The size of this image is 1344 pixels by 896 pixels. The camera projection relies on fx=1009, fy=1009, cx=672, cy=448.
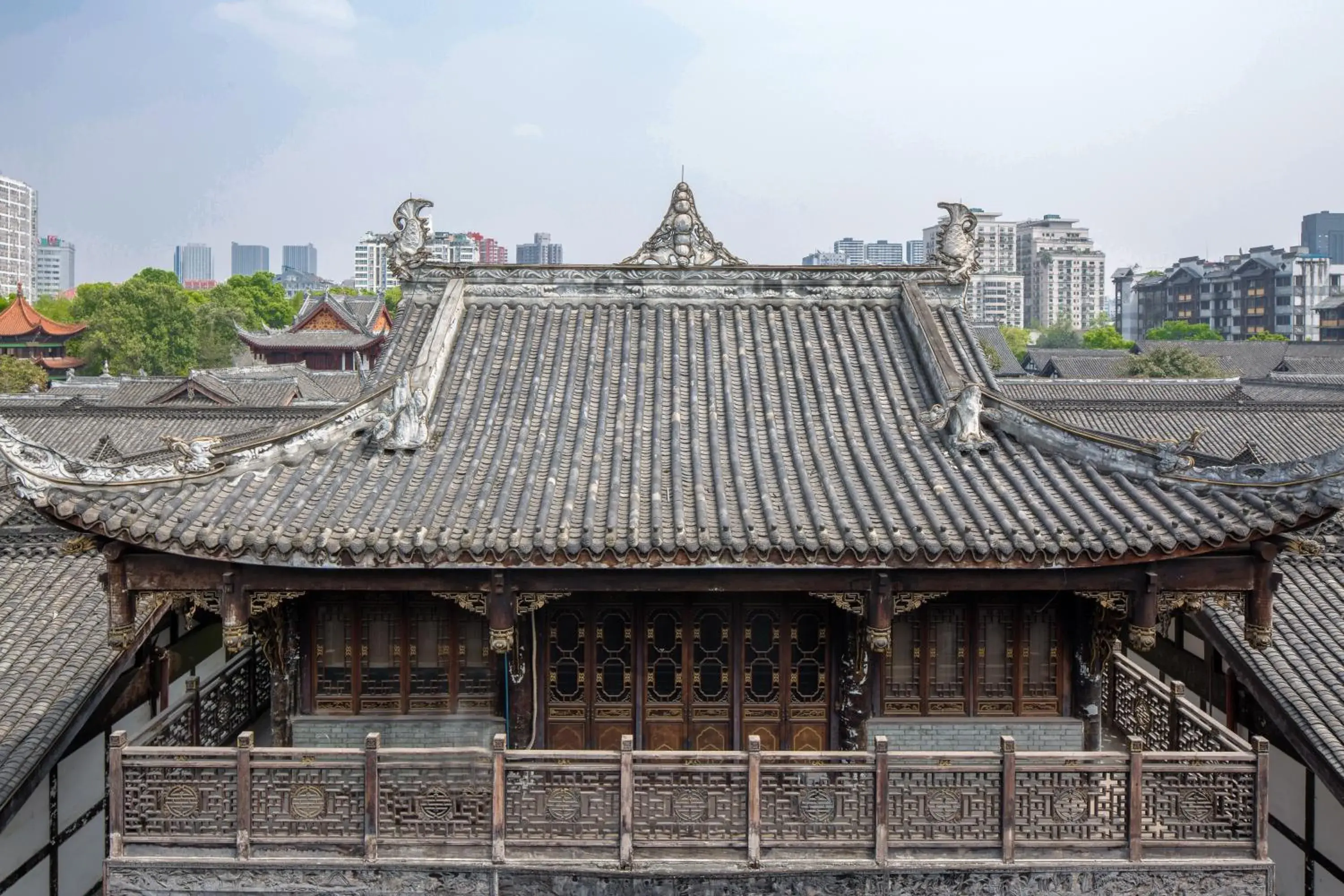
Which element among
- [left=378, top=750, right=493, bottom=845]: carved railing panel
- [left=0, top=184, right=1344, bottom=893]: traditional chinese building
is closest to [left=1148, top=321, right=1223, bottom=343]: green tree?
[left=0, top=184, right=1344, bottom=893]: traditional chinese building

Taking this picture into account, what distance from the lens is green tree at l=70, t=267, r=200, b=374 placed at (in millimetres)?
82125

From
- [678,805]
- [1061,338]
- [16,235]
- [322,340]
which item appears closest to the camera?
[678,805]

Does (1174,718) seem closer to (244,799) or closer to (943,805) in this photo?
(943,805)

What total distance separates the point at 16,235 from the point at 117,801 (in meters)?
195

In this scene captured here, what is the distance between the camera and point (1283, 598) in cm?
1540

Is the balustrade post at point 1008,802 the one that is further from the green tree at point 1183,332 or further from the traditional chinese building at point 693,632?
the green tree at point 1183,332

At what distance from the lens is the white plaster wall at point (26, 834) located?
1291 cm

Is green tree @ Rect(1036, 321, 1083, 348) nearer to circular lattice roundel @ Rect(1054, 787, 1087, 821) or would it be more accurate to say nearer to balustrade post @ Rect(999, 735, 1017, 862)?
circular lattice roundel @ Rect(1054, 787, 1087, 821)

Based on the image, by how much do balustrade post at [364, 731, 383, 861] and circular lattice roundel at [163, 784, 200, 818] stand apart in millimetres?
1616

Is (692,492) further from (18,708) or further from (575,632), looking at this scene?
(18,708)

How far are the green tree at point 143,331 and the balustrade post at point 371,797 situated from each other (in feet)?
267

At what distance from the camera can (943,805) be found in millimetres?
9453

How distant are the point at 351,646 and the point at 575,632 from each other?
98.6 inches

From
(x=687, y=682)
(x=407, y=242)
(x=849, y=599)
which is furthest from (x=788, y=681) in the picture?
(x=407, y=242)
